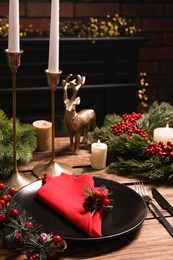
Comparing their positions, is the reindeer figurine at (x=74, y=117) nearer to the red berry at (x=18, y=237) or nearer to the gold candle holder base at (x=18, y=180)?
the gold candle holder base at (x=18, y=180)

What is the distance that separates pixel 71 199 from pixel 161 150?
0.41 meters

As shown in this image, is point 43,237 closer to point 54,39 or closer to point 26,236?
point 26,236

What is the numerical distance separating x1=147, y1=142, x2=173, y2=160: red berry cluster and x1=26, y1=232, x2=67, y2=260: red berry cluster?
1.83ft

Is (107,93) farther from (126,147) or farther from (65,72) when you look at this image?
(126,147)

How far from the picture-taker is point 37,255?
3.18 feet

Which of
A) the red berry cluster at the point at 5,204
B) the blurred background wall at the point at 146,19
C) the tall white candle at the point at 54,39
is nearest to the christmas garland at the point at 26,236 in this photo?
the red berry cluster at the point at 5,204

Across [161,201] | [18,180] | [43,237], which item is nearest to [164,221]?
[161,201]

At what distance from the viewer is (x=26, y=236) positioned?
39.7 inches

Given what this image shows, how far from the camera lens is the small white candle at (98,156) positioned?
1.48 m

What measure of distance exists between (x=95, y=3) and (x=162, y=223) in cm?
212

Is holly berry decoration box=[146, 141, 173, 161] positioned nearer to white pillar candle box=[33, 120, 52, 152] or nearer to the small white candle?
the small white candle

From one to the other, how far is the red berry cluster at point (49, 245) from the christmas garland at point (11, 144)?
0.43m

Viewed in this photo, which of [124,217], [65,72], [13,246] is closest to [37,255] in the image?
[13,246]

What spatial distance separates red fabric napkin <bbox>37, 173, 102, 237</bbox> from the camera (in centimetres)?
107
